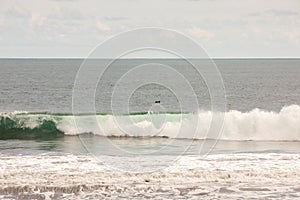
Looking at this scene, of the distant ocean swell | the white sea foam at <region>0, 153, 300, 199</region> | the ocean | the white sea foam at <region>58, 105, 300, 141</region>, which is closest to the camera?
the white sea foam at <region>0, 153, 300, 199</region>

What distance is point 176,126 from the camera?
2859 cm

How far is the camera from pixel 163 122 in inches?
1204

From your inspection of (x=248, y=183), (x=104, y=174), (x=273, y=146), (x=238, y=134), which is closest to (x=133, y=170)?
(x=104, y=174)

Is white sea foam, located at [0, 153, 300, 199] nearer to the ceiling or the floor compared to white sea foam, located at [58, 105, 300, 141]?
→ nearer to the floor

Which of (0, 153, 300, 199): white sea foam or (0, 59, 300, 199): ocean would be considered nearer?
(0, 153, 300, 199): white sea foam

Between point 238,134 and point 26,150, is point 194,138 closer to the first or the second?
point 238,134

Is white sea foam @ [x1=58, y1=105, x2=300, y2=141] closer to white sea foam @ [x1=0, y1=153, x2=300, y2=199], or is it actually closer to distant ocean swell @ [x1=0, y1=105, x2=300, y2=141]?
distant ocean swell @ [x1=0, y1=105, x2=300, y2=141]

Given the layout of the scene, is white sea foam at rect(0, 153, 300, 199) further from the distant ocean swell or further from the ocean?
the distant ocean swell

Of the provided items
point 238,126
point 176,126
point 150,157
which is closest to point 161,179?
point 150,157

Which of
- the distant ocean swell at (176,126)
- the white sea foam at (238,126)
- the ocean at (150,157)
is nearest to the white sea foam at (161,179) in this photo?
the ocean at (150,157)

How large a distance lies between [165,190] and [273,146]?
10.6 metres

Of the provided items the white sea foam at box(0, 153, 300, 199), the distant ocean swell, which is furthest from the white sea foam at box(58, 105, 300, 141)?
the white sea foam at box(0, 153, 300, 199)

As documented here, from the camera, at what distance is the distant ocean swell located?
1062 inches

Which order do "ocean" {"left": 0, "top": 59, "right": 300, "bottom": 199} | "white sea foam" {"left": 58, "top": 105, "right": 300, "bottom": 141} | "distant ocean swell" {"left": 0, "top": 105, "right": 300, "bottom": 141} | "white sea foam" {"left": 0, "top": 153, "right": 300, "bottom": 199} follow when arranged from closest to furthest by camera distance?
"white sea foam" {"left": 0, "top": 153, "right": 300, "bottom": 199}
"ocean" {"left": 0, "top": 59, "right": 300, "bottom": 199}
"white sea foam" {"left": 58, "top": 105, "right": 300, "bottom": 141}
"distant ocean swell" {"left": 0, "top": 105, "right": 300, "bottom": 141}
